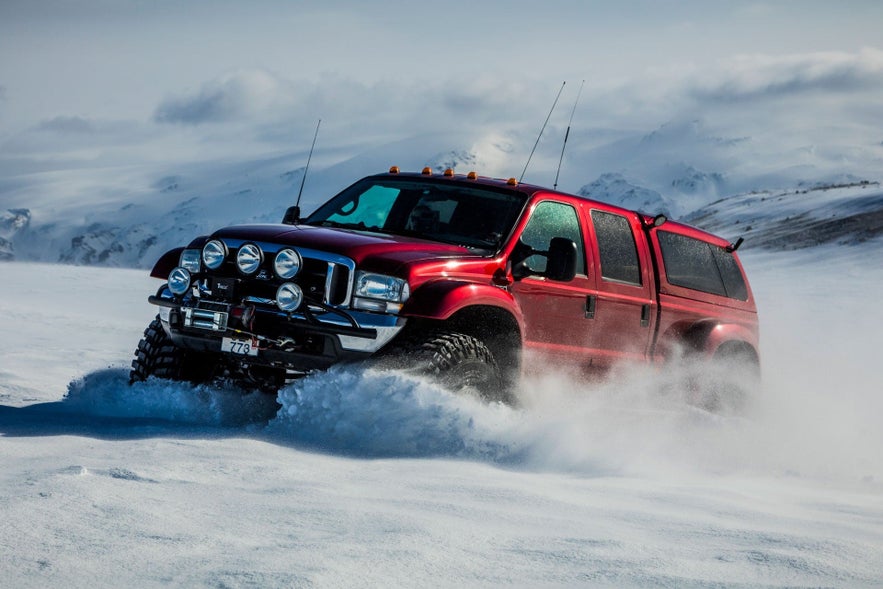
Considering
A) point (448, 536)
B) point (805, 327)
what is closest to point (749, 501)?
point (448, 536)

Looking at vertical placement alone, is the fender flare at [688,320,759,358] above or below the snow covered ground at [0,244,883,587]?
above

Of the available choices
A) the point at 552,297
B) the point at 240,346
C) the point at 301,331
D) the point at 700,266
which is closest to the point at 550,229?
the point at 552,297

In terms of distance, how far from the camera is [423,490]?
4629 millimetres

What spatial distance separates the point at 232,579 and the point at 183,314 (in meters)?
3.19

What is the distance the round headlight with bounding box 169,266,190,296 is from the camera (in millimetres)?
6281

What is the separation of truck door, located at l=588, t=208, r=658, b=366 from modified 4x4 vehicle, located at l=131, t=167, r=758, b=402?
13mm

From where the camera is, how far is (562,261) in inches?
252

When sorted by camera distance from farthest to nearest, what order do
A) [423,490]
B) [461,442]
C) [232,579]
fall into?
1. [461,442]
2. [423,490]
3. [232,579]

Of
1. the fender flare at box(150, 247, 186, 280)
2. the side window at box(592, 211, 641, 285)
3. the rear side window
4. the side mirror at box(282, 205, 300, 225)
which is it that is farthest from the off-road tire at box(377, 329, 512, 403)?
the rear side window

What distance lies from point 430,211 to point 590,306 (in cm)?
119

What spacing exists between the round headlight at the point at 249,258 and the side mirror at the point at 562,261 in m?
1.68

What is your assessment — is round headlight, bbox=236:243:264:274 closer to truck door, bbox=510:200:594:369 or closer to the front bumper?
the front bumper

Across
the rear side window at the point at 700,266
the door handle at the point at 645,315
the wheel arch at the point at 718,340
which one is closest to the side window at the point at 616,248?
the door handle at the point at 645,315

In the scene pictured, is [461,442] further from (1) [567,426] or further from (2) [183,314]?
(2) [183,314]
